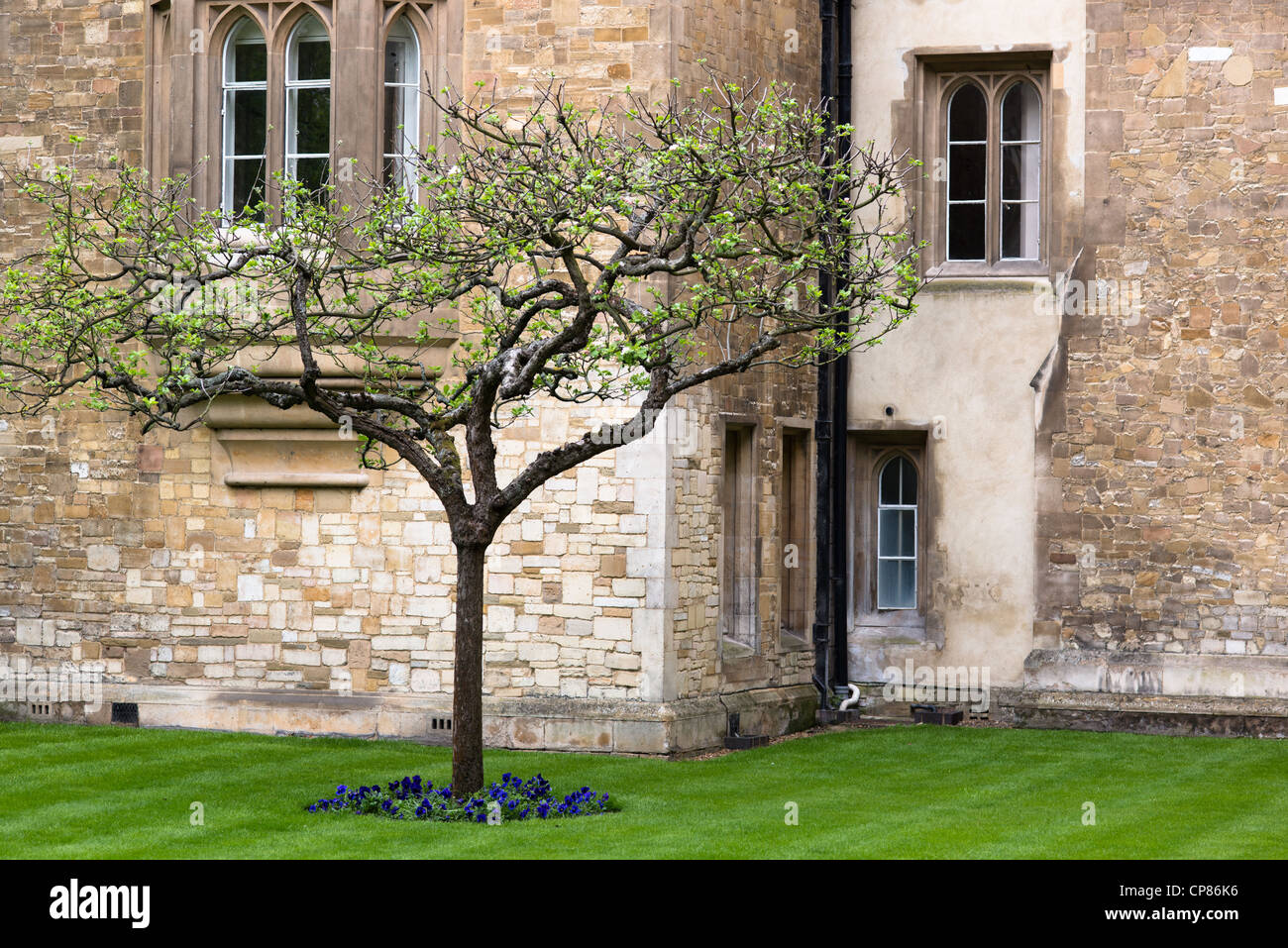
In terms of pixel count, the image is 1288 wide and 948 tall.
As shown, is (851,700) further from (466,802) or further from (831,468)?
(466,802)

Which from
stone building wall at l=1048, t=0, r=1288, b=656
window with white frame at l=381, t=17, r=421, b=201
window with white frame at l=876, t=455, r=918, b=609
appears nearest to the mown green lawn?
stone building wall at l=1048, t=0, r=1288, b=656

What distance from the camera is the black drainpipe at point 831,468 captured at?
15.7 meters

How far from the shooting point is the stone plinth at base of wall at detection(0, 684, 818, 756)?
13.0m

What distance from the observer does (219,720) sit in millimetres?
14023

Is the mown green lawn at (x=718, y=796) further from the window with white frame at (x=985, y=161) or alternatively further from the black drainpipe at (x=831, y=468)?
the window with white frame at (x=985, y=161)

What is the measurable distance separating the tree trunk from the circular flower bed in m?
0.13

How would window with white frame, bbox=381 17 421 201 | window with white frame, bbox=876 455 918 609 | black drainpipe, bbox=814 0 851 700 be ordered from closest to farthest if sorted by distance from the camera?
window with white frame, bbox=381 17 421 201 < black drainpipe, bbox=814 0 851 700 < window with white frame, bbox=876 455 918 609

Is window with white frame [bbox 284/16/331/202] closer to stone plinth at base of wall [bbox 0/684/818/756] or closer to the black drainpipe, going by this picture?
stone plinth at base of wall [bbox 0/684/818/756]

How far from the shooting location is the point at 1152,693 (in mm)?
15000

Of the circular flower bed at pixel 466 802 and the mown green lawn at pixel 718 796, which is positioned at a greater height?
the circular flower bed at pixel 466 802

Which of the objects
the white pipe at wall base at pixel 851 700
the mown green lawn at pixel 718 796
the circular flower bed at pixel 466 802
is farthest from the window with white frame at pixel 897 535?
the circular flower bed at pixel 466 802

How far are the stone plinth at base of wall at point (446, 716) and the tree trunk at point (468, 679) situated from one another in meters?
2.88

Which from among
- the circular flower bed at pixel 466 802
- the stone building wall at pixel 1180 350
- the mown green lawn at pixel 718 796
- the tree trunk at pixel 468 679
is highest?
the stone building wall at pixel 1180 350

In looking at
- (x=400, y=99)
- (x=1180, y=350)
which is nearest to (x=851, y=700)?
(x=1180, y=350)
